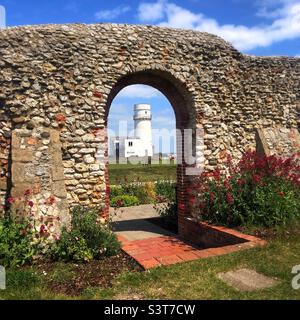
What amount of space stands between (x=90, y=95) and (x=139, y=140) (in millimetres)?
28513

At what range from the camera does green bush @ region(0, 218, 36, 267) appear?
196 inches

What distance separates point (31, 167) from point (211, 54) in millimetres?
4630

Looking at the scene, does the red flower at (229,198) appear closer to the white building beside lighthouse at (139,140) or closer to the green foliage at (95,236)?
the green foliage at (95,236)

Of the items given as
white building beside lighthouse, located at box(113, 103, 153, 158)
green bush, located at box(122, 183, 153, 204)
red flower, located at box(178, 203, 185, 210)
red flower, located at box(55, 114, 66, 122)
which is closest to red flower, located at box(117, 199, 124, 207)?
green bush, located at box(122, 183, 153, 204)

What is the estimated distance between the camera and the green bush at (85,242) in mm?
5570

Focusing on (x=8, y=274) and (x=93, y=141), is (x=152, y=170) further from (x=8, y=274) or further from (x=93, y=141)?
(x=8, y=274)

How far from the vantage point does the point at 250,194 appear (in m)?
6.66

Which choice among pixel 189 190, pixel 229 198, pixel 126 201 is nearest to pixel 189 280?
pixel 229 198

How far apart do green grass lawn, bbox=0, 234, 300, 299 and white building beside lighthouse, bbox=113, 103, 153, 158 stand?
23818 mm

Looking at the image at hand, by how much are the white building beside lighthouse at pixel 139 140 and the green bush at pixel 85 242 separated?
22.5m

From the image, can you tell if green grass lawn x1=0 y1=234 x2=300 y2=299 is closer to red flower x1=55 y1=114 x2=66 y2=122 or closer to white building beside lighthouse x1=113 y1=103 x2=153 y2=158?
red flower x1=55 y1=114 x2=66 y2=122

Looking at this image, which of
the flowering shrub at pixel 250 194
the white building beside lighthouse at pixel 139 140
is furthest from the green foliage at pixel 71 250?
the white building beside lighthouse at pixel 139 140

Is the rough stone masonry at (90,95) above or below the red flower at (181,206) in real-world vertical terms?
above

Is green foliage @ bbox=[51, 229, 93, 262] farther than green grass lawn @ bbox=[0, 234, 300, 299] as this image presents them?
Yes
